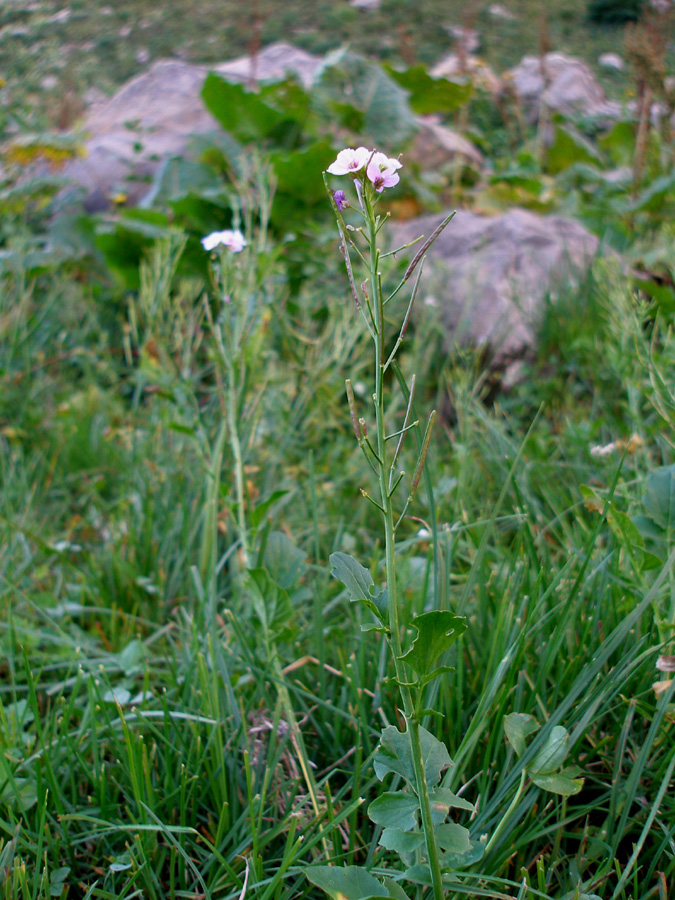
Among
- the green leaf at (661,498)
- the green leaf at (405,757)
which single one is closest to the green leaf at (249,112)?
the green leaf at (661,498)

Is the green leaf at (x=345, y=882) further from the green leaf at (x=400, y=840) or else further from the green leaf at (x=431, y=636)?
the green leaf at (x=431, y=636)

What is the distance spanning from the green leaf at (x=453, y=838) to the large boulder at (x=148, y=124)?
446 cm

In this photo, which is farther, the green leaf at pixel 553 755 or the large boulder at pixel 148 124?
the large boulder at pixel 148 124

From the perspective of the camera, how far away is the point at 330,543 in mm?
1671

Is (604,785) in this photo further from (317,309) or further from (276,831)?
(317,309)

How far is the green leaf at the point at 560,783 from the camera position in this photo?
769 millimetres

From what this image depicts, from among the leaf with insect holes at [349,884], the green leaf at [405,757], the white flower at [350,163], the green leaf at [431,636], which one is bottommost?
the leaf with insect holes at [349,884]

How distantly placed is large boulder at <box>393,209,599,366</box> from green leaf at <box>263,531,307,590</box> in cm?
155

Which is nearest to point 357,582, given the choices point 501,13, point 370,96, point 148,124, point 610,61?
point 370,96

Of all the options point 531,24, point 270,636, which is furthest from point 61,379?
point 531,24

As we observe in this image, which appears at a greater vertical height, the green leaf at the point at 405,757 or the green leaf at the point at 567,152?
the green leaf at the point at 405,757

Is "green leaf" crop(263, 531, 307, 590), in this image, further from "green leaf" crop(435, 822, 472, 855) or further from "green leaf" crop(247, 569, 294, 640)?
"green leaf" crop(435, 822, 472, 855)

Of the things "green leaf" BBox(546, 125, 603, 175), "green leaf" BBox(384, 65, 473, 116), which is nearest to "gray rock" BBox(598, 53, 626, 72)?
"green leaf" BBox(546, 125, 603, 175)

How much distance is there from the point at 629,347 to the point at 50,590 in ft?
5.49
